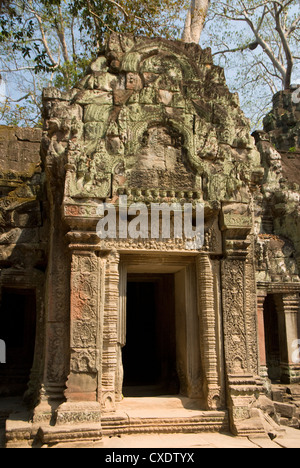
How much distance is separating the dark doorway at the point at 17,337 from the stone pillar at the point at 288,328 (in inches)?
244

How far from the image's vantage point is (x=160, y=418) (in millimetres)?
5738

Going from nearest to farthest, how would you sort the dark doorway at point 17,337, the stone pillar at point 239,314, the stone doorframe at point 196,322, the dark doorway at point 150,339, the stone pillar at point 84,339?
the stone pillar at point 84,339, the stone pillar at point 239,314, the stone doorframe at point 196,322, the dark doorway at point 150,339, the dark doorway at point 17,337

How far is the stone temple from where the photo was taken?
5820 mm

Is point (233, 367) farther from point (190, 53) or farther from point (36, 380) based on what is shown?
point (190, 53)

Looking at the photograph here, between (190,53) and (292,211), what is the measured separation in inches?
264

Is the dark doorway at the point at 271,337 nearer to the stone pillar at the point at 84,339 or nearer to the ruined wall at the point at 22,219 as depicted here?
the ruined wall at the point at 22,219

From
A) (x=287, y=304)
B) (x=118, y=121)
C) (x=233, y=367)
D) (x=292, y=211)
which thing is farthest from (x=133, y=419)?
(x=292, y=211)

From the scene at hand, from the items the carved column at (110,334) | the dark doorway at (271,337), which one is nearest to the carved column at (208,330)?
the carved column at (110,334)

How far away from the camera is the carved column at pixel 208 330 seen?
6.10 metres

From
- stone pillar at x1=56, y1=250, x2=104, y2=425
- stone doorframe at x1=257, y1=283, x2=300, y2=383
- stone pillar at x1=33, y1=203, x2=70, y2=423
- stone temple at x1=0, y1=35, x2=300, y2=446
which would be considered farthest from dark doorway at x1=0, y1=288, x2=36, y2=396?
stone doorframe at x1=257, y1=283, x2=300, y2=383

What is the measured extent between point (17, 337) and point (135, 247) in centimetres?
471

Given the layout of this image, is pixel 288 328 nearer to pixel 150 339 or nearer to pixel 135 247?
pixel 150 339

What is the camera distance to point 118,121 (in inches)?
258

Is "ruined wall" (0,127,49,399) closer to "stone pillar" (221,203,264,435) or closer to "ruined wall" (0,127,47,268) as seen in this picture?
"ruined wall" (0,127,47,268)
